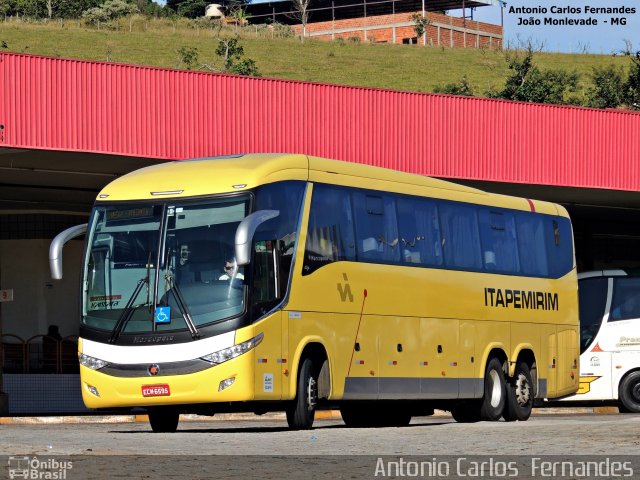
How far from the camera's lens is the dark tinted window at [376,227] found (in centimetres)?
1998

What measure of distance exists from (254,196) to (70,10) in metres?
104

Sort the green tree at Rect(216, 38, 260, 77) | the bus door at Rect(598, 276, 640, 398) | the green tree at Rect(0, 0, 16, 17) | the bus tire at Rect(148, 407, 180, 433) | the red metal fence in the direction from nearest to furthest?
the bus tire at Rect(148, 407, 180, 433), the red metal fence, the bus door at Rect(598, 276, 640, 398), the green tree at Rect(216, 38, 260, 77), the green tree at Rect(0, 0, 16, 17)

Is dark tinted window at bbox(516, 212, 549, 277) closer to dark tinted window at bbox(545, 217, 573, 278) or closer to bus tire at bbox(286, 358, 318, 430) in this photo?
dark tinted window at bbox(545, 217, 573, 278)

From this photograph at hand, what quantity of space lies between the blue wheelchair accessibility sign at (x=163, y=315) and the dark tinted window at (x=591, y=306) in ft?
47.5

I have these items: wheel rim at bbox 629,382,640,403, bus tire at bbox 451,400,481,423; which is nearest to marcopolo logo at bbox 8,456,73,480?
bus tire at bbox 451,400,481,423

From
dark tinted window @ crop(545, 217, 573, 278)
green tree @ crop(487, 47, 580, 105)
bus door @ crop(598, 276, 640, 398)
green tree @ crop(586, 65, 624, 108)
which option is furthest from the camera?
green tree @ crop(586, 65, 624, 108)

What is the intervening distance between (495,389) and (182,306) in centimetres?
719

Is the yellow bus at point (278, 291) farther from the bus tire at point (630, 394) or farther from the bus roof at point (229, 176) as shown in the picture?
the bus tire at point (630, 394)

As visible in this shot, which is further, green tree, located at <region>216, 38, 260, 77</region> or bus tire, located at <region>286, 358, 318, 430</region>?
green tree, located at <region>216, 38, 260, 77</region>

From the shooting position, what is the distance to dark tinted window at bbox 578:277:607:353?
30516mm

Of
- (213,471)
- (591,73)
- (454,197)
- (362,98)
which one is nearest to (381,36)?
(591,73)

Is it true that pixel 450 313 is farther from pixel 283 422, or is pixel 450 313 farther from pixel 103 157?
pixel 103 157

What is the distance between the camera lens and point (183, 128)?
2748 cm

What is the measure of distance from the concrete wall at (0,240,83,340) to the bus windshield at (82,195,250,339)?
60.3 feet
